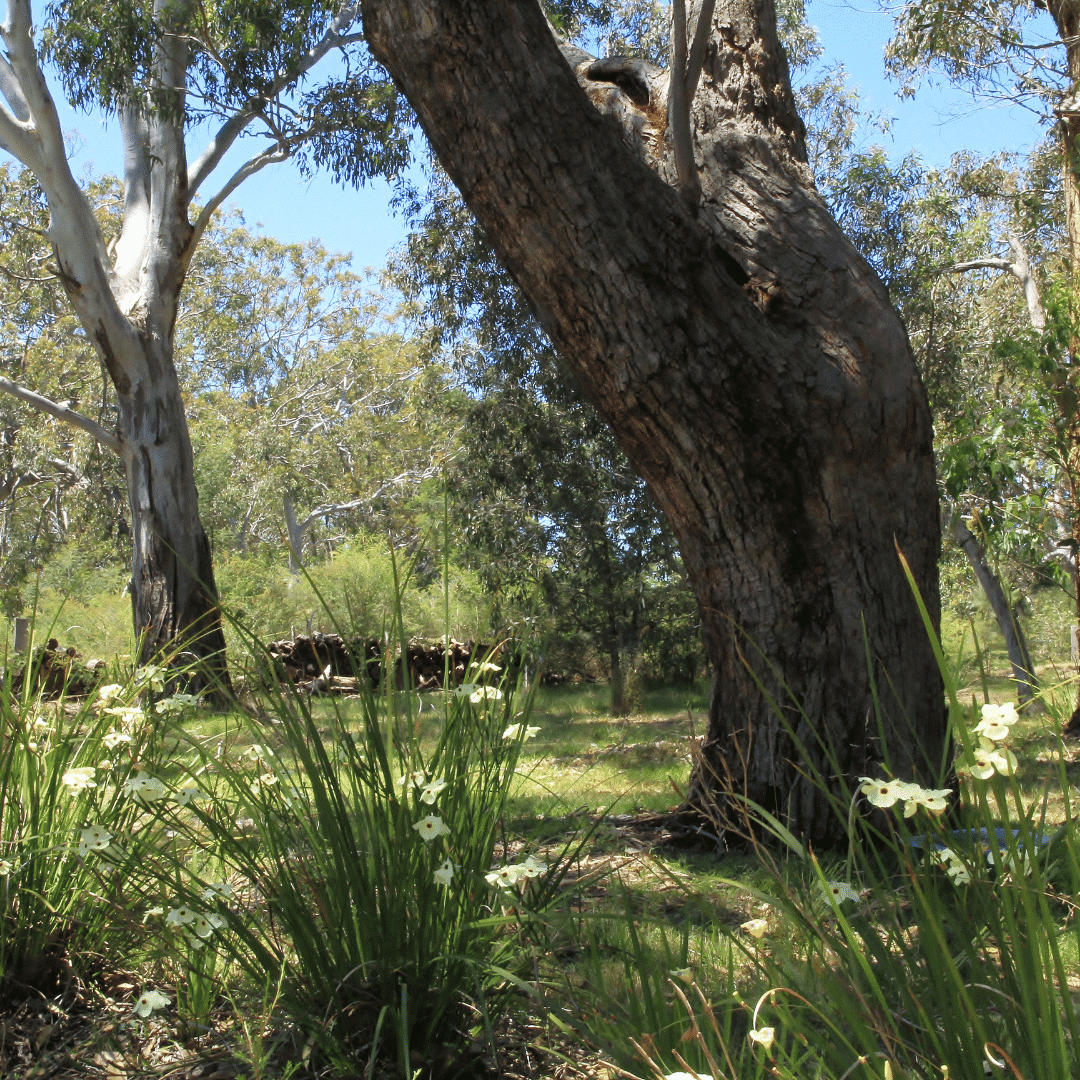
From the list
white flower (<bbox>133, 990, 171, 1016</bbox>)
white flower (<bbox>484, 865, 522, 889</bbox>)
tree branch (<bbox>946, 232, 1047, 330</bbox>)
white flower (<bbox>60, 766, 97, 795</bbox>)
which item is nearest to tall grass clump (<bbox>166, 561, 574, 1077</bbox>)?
white flower (<bbox>484, 865, 522, 889</bbox>)

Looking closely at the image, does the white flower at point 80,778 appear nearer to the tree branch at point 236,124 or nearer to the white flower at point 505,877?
the white flower at point 505,877

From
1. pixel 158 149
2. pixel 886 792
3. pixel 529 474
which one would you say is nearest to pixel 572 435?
pixel 529 474

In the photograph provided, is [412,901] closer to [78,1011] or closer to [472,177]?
[78,1011]

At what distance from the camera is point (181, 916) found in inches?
63.3

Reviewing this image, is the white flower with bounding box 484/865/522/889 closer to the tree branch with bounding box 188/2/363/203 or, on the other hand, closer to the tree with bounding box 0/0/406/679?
the tree with bounding box 0/0/406/679

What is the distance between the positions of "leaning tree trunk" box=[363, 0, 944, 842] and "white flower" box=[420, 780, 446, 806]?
A: 1.54 metres

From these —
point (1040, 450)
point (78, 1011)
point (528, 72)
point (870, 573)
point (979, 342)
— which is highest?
point (979, 342)

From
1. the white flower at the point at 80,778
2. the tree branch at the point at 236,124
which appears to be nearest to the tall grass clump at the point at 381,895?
the white flower at the point at 80,778

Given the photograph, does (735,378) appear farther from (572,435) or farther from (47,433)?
(47,433)

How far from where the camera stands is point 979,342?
14492mm

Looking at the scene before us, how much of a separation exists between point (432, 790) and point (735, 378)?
6.62 ft

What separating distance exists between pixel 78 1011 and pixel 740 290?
8.93 ft

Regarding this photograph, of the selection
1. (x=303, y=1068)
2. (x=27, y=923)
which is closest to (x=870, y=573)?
(x=303, y=1068)

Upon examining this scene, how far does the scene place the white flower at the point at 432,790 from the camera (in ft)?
5.17
